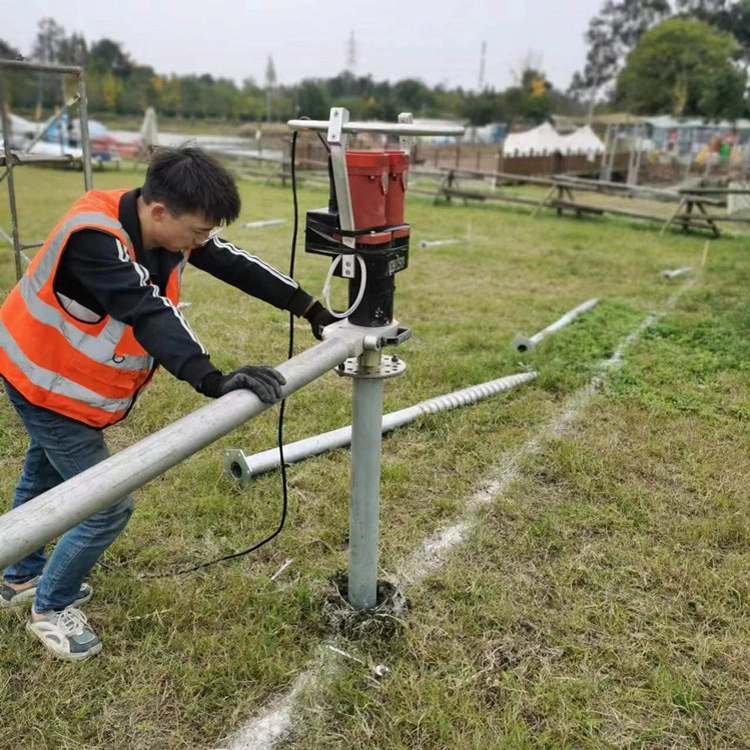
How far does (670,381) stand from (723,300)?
2.99 meters

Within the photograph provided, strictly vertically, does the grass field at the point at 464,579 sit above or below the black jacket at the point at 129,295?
below

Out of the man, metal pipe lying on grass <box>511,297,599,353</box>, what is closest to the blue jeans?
the man

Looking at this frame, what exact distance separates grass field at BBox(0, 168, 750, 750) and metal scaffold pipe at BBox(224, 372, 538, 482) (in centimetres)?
8

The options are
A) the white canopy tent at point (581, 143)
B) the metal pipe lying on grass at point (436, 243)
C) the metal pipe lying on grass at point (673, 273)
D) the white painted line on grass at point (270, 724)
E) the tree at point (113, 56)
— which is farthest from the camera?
the tree at point (113, 56)

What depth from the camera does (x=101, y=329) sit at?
2082 mm

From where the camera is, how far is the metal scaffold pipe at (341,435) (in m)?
3.51

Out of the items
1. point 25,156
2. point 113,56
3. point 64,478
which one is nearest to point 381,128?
point 64,478

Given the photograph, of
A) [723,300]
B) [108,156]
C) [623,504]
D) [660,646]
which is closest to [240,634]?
[660,646]

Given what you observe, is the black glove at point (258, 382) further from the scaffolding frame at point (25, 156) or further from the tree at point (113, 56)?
the tree at point (113, 56)

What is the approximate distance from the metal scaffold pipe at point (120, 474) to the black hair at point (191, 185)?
20.5 inches

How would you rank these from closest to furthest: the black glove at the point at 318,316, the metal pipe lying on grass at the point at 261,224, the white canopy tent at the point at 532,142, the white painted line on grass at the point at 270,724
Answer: the white painted line on grass at the point at 270,724 → the black glove at the point at 318,316 → the metal pipe lying on grass at the point at 261,224 → the white canopy tent at the point at 532,142

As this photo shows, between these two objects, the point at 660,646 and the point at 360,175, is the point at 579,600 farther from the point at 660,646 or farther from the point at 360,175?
the point at 360,175

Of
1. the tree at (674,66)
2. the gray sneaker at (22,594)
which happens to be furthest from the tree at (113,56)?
the gray sneaker at (22,594)

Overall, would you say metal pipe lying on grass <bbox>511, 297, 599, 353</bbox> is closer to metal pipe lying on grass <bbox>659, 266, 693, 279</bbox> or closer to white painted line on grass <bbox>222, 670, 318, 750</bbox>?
metal pipe lying on grass <bbox>659, 266, 693, 279</bbox>
